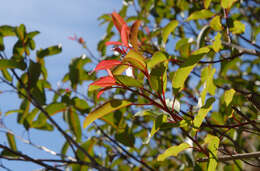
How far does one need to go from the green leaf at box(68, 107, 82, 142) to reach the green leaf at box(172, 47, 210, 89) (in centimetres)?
88

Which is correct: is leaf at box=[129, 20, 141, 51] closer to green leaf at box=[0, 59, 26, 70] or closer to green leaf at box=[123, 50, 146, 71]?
green leaf at box=[123, 50, 146, 71]

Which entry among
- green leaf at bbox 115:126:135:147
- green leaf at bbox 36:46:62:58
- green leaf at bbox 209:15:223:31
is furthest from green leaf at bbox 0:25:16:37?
green leaf at bbox 209:15:223:31

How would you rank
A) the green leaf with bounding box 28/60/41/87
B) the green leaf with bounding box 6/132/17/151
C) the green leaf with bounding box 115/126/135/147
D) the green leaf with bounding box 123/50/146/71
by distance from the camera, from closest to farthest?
1. the green leaf with bounding box 123/50/146/71
2. the green leaf with bounding box 115/126/135/147
3. the green leaf with bounding box 28/60/41/87
4. the green leaf with bounding box 6/132/17/151

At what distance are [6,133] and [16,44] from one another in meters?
0.59

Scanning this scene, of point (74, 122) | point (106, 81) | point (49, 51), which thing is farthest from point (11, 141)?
point (106, 81)

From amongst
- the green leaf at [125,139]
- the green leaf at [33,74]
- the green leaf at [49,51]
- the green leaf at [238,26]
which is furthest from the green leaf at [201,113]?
the green leaf at [49,51]

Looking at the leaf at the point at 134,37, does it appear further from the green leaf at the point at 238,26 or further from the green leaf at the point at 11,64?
the green leaf at the point at 11,64

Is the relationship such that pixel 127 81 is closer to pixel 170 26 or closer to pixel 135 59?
pixel 135 59

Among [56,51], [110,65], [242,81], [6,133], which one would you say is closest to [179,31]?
[242,81]

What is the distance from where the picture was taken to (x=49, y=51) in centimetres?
171

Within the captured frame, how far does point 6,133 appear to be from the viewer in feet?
5.51

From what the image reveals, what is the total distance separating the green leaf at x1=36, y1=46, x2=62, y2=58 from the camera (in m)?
1.70

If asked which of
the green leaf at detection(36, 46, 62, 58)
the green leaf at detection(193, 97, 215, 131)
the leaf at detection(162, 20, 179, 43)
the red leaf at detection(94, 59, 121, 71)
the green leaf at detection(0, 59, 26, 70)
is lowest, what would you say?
the green leaf at detection(193, 97, 215, 131)

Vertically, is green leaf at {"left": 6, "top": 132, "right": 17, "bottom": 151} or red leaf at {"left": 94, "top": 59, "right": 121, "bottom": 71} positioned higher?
red leaf at {"left": 94, "top": 59, "right": 121, "bottom": 71}
